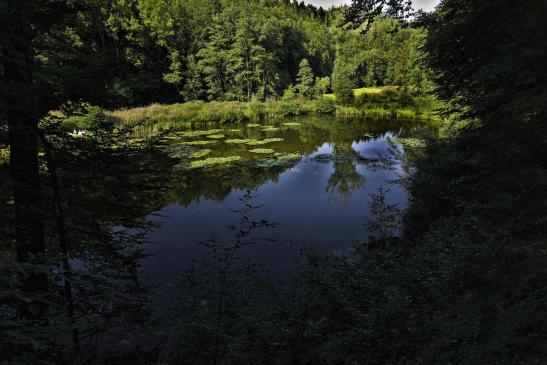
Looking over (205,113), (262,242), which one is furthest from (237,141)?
(262,242)

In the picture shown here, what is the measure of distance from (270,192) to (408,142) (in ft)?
52.0

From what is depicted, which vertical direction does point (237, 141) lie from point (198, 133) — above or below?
below

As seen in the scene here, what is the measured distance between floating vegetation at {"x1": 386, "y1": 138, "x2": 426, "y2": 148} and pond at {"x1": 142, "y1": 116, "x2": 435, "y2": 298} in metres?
0.08

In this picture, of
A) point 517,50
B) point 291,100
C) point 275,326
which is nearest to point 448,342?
point 275,326

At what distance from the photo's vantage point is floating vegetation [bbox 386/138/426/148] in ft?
86.3

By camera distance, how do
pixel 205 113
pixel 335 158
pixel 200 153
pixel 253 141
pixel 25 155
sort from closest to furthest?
pixel 25 155 → pixel 200 153 → pixel 335 158 → pixel 253 141 → pixel 205 113

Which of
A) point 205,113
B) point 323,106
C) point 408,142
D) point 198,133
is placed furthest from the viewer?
point 323,106

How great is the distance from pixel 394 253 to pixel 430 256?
→ 135 cm

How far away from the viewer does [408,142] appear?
27656 mm

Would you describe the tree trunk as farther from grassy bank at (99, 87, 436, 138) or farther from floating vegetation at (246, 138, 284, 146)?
grassy bank at (99, 87, 436, 138)

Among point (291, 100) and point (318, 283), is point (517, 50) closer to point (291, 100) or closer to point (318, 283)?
point (318, 283)

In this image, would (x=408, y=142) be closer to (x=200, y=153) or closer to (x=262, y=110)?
(x=200, y=153)

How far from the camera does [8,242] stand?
5.32 m

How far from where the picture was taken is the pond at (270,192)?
11000 mm
